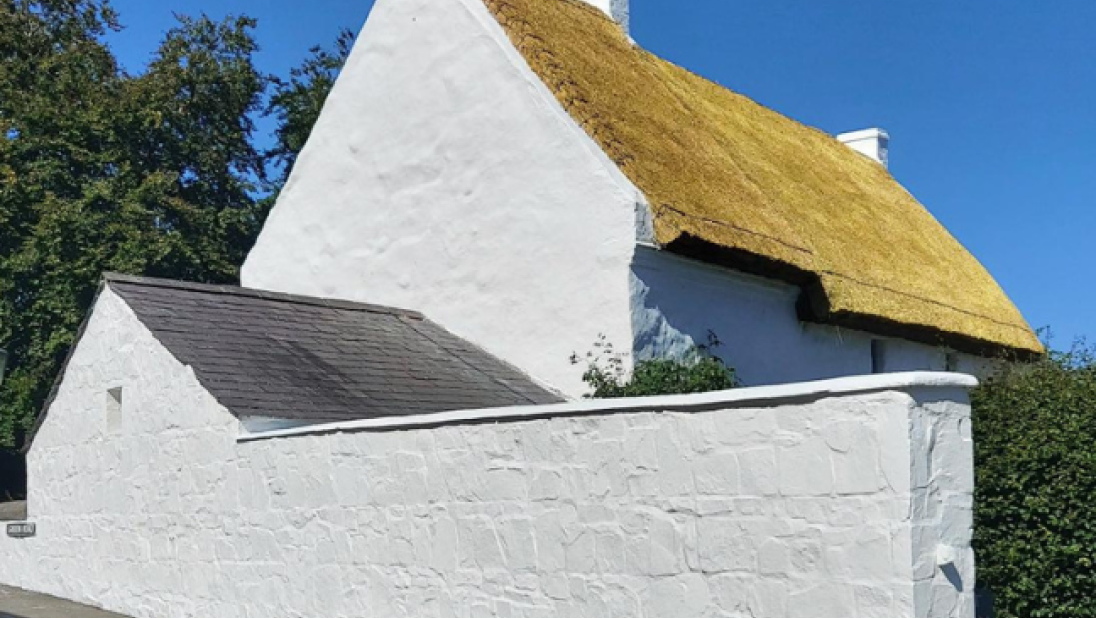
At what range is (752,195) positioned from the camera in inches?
526

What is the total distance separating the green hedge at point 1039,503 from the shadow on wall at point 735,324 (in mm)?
5070

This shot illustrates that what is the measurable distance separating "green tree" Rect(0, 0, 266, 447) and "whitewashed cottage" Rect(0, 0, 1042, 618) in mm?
9427

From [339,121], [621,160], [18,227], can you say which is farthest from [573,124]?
[18,227]

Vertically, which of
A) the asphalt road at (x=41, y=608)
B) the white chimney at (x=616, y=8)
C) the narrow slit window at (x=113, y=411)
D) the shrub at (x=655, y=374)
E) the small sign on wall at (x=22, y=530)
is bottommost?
the asphalt road at (x=41, y=608)

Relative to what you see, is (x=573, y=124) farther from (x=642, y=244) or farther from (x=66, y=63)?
(x=66, y=63)

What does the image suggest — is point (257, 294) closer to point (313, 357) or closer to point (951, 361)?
point (313, 357)

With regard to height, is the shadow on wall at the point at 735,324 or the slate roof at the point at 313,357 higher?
the shadow on wall at the point at 735,324

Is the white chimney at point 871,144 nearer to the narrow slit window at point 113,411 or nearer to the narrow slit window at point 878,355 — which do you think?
the narrow slit window at point 878,355

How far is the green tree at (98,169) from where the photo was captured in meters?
23.6

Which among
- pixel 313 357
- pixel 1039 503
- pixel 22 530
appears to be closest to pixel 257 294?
pixel 313 357

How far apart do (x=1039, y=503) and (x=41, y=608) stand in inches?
368

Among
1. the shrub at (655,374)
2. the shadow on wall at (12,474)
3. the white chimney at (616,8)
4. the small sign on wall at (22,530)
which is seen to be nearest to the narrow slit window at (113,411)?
the small sign on wall at (22,530)

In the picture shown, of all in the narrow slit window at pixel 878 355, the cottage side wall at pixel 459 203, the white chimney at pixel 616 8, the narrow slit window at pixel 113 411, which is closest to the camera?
the narrow slit window at pixel 113 411

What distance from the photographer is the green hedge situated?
6.21 meters
